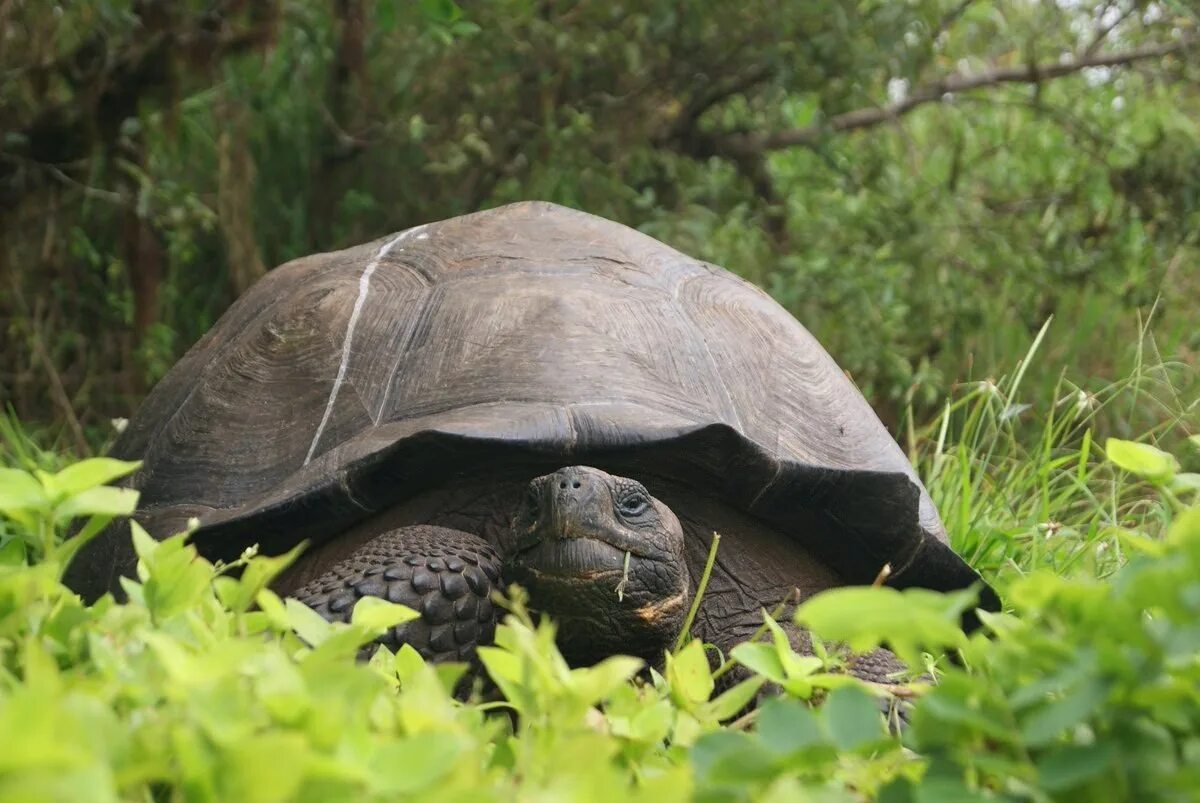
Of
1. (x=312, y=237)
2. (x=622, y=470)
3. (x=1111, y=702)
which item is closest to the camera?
(x=1111, y=702)

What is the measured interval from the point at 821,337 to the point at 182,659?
447 centimetres

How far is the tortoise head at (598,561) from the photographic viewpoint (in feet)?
8.05

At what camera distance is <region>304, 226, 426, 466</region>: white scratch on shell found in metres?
2.78

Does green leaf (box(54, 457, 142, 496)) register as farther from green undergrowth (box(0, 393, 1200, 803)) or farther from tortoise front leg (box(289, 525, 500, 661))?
tortoise front leg (box(289, 525, 500, 661))

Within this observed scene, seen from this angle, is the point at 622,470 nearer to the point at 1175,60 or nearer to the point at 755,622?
the point at 755,622

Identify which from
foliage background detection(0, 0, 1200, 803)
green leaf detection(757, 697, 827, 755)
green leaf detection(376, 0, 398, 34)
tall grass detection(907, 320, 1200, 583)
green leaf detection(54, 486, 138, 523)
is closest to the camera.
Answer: green leaf detection(757, 697, 827, 755)

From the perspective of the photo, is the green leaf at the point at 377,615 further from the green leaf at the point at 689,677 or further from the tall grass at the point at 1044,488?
the tall grass at the point at 1044,488

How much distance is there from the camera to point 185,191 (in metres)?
5.31

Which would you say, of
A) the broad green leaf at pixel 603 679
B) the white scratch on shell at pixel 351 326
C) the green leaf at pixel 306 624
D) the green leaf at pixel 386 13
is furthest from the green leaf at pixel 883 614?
the green leaf at pixel 386 13

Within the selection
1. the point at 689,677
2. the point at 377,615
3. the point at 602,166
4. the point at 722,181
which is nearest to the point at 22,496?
the point at 377,615

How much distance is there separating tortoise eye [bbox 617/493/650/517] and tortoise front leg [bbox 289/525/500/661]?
28 centimetres

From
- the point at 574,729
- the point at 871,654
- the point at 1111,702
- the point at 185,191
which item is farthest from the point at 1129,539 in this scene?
the point at 185,191

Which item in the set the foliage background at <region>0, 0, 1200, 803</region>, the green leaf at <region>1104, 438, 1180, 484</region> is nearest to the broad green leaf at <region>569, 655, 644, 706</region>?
the green leaf at <region>1104, 438, 1180, 484</region>

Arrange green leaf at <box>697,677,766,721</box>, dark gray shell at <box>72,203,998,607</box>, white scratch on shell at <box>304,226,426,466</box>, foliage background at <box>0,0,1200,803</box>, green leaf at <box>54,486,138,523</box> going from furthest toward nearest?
foliage background at <box>0,0,1200,803</box> → white scratch on shell at <box>304,226,426,466</box> → dark gray shell at <box>72,203,998,607</box> → green leaf at <box>697,677,766,721</box> → green leaf at <box>54,486,138,523</box>
